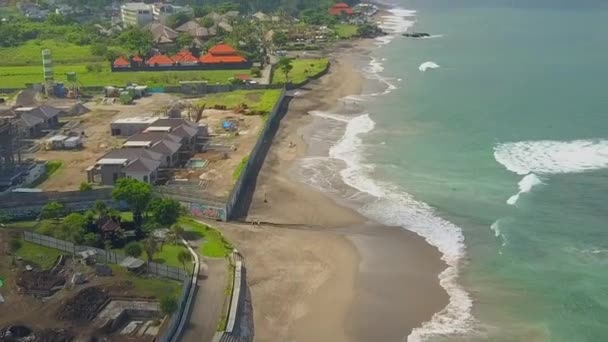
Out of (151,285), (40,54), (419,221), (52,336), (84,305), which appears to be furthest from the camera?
(40,54)

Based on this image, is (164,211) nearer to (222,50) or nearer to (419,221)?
(419,221)

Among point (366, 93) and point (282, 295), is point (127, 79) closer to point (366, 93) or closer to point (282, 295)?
point (366, 93)

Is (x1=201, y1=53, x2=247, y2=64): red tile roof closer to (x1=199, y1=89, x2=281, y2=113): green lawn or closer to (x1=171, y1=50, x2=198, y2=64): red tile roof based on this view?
(x1=171, y1=50, x2=198, y2=64): red tile roof

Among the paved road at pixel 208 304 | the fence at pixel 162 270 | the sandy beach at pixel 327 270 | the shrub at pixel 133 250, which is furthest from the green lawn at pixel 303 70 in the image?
the paved road at pixel 208 304

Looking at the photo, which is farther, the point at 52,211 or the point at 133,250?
the point at 52,211

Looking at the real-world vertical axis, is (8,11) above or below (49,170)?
above

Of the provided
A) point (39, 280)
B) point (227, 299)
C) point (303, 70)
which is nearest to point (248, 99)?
point (303, 70)

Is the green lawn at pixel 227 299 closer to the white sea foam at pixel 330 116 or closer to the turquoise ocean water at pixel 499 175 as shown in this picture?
the turquoise ocean water at pixel 499 175

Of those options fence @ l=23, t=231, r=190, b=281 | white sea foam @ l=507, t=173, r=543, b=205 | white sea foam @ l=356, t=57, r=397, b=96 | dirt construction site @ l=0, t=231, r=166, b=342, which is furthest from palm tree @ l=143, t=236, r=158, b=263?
white sea foam @ l=356, t=57, r=397, b=96
